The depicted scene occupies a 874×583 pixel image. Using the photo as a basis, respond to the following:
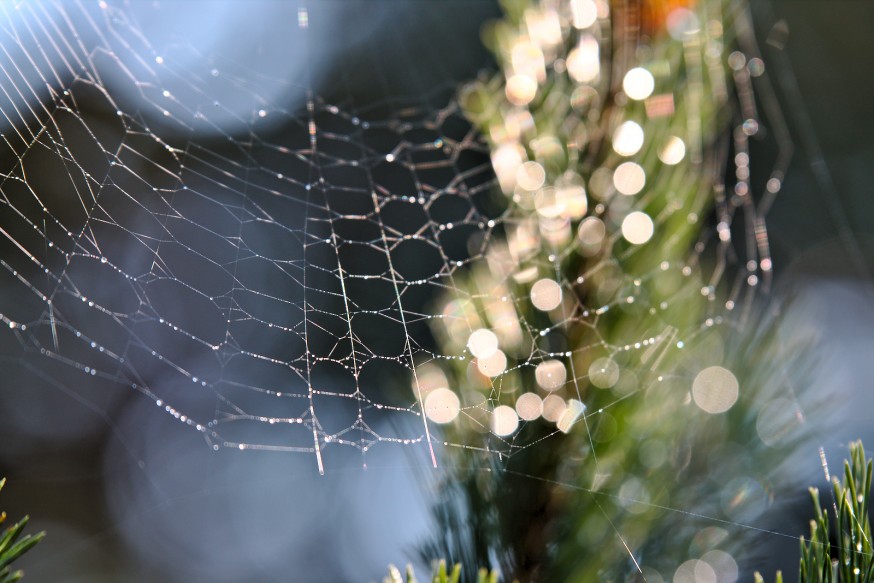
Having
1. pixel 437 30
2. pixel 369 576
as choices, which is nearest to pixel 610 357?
pixel 369 576

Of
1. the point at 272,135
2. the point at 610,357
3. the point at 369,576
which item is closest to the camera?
the point at 610,357

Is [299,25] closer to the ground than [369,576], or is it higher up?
higher up

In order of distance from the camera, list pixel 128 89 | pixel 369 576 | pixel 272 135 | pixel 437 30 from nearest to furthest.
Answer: pixel 128 89
pixel 272 135
pixel 369 576
pixel 437 30

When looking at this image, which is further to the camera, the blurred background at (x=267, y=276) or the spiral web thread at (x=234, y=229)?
the blurred background at (x=267, y=276)

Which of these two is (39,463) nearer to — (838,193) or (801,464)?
(801,464)

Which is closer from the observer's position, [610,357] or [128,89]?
[610,357]

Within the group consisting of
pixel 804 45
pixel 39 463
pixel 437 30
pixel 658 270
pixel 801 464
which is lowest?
pixel 801 464

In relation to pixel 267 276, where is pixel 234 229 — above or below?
above

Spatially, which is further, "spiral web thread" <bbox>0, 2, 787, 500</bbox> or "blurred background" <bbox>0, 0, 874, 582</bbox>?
"blurred background" <bbox>0, 0, 874, 582</bbox>
